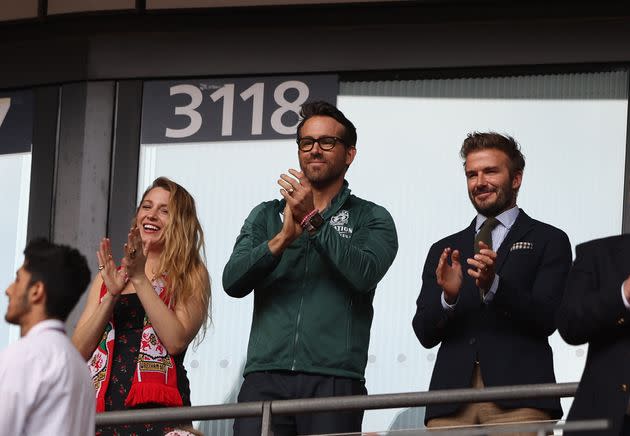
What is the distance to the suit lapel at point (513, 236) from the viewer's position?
7.26 m

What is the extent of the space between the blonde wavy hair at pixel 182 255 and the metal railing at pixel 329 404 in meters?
0.69

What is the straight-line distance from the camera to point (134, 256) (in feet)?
24.5

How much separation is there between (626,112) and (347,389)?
8.30 ft

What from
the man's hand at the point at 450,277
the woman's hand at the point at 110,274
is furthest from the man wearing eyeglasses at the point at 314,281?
the woman's hand at the point at 110,274

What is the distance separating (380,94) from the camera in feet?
30.5

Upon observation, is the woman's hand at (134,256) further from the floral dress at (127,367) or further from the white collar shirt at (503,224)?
the white collar shirt at (503,224)

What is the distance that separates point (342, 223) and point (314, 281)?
1.01 ft

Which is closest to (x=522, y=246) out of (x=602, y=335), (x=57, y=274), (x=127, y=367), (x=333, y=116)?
(x=333, y=116)

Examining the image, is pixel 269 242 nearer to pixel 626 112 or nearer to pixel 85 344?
pixel 85 344

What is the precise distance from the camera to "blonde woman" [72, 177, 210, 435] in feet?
24.5

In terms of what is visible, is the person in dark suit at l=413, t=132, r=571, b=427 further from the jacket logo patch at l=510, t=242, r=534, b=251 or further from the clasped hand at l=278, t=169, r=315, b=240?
the clasped hand at l=278, t=169, r=315, b=240

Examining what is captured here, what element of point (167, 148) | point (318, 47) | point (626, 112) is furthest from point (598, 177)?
point (167, 148)

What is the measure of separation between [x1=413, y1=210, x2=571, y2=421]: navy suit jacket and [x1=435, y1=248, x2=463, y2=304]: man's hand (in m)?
0.07

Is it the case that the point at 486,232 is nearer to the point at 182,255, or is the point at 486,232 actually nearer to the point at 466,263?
the point at 466,263
